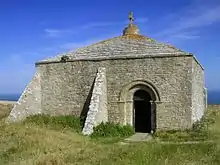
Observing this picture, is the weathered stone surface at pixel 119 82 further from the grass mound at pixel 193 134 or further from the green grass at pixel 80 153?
the green grass at pixel 80 153

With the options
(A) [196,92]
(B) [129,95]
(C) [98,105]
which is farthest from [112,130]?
(A) [196,92]

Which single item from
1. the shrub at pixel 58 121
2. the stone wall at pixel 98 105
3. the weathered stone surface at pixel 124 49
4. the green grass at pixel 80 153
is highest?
the weathered stone surface at pixel 124 49

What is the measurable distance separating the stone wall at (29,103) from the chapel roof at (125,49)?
1.78 m

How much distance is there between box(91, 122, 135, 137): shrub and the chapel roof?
403cm

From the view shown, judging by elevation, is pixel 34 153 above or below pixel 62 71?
below

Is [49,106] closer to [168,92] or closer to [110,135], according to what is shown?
[110,135]

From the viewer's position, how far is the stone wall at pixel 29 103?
20844 millimetres

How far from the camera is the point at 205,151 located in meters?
11.5

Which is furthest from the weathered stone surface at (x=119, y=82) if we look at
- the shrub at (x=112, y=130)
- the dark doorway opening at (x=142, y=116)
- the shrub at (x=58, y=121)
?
the dark doorway opening at (x=142, y=116)

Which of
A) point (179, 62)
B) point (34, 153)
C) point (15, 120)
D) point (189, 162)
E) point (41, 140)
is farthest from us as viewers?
point (15, 120)

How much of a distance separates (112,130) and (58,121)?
3.32 meters

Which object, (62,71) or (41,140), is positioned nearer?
(41,140)

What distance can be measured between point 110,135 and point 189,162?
8.40 meters

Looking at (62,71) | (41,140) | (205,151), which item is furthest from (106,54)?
(205,151)
